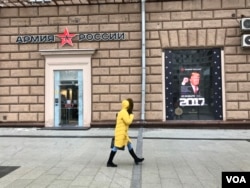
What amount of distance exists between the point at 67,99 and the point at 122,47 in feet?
11.9

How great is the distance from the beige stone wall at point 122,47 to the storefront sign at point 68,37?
192mm

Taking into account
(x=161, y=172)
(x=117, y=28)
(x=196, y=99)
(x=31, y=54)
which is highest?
(x=117, y=28)

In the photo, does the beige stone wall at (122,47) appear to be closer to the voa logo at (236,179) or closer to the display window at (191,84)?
the display window at (191,84)

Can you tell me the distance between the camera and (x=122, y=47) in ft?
55.2

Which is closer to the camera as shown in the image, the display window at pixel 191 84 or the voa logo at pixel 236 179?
the voa logo at pixel 236 179

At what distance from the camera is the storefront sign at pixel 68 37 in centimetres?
1683

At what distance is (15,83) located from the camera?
56.5 feet

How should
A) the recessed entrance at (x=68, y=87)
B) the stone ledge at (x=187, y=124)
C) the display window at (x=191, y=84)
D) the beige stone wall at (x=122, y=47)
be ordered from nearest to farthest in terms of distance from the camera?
1. the stone ledge at (x=187, y=124)
2. the beige stone wall at (x=122, y=47)
3. the display window at (x=191, y=84)
4. the recessed entrance at (x=68, y=87)

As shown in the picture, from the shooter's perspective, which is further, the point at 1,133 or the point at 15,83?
the point at 15,83

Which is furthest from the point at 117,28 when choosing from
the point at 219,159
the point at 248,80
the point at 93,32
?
the point at 219,159

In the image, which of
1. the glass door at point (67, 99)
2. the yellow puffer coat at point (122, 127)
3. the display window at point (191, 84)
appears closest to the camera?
the yellow puffer coat at point (122, 127)

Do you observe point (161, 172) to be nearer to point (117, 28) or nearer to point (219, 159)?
point (219, 159)

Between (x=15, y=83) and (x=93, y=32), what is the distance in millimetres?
4414

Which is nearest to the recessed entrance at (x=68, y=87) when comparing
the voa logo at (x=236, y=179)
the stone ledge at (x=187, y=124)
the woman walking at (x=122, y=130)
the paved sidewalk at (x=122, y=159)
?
the stone ledge at (x=187, y=124)
